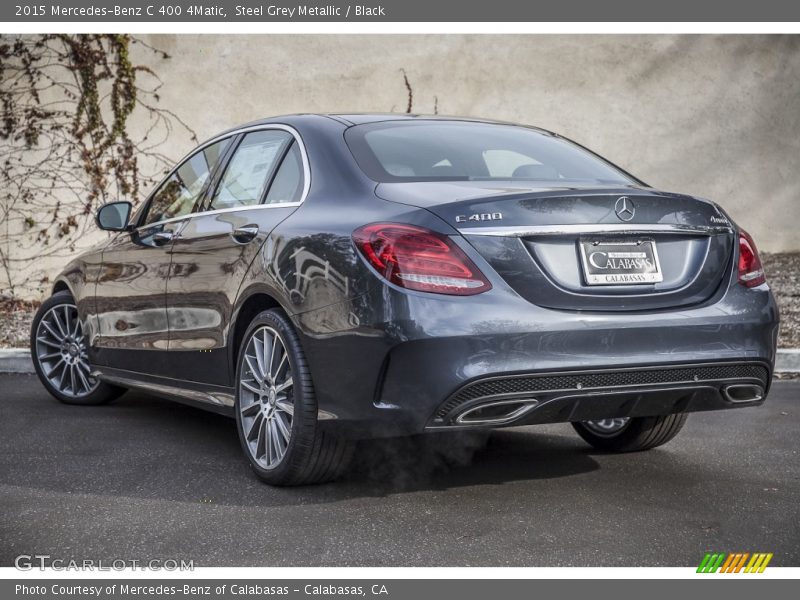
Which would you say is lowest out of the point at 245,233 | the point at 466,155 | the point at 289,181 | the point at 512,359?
the point at 512,359

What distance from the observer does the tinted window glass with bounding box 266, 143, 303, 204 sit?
4457 millimetres

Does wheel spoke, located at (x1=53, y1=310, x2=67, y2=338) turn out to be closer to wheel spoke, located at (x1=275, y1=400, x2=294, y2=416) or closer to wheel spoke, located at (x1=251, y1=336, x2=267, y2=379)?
wheel spoke, located at (x1=251, y1=336, x2=267, y2=379)

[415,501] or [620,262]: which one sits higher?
[620,262]

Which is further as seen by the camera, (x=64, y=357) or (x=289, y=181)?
(x=64, y=357)

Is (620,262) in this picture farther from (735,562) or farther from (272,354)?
(272,354)

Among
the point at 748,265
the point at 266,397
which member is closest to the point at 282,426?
the point at 266,397

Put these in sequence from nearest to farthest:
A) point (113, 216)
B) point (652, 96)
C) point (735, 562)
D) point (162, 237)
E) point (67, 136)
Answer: point (735, 562) → point (162, 237) → point (113, 216) → point (67, 136) → point (652, 96)

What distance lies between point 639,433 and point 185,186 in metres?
2.62

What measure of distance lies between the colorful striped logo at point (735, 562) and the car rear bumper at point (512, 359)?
64cm

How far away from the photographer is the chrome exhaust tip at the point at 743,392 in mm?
4004

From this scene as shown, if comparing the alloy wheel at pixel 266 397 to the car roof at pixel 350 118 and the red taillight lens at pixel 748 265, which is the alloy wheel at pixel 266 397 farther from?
the red taillight lens at pixel 748 265

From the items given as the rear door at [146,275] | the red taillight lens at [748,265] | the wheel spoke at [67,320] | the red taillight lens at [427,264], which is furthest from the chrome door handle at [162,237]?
the red taillight lens at [748,265]

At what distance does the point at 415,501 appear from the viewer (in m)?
4.15

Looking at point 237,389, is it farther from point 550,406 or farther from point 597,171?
point 597,171
